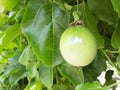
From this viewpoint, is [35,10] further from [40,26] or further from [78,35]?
[78,35]

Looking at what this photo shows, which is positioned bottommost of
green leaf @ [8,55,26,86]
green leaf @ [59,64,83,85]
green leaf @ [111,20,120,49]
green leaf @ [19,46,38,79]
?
green leaf @ [8,55,26,86]

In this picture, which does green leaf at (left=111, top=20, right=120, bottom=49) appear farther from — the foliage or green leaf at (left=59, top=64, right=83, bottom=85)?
green leaf at (left=59, top=64, right=83, bottom=85)

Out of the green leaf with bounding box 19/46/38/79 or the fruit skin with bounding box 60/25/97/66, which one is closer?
the fruit skin with bounding box 60/25/97/66

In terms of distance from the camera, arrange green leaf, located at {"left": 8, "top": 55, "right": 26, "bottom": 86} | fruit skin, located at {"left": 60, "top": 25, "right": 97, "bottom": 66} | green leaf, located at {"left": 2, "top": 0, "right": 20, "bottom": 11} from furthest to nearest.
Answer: green leaf, located at {"left": 8, "top": 55, "right": 26, "bottom": 86} → green leaf, located at {"left": 2, "top": 0, "right": 20, "bottom": 11} → fruit skin, located at {"left": 60, "top": 25, "right": 97, "bottom": 66}

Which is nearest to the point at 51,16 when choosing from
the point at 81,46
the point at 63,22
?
the point at 63,22

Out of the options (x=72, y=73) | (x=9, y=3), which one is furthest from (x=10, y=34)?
(x=72, y=73)

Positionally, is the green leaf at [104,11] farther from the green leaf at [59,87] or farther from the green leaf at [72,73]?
the green leaf at [59,87]

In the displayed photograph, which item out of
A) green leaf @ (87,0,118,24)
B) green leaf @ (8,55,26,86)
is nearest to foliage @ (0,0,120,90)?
green leaf @ (87,0,118,24)

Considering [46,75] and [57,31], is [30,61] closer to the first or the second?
[46,75]
